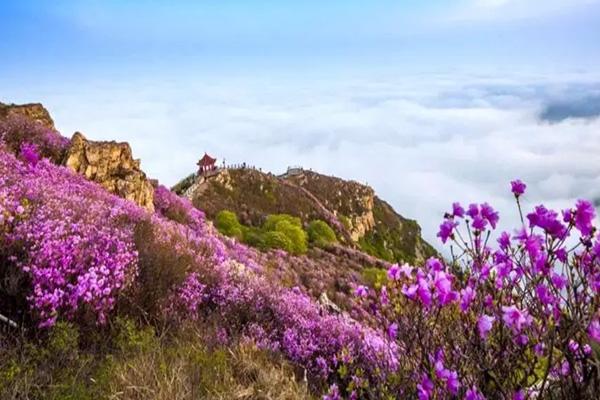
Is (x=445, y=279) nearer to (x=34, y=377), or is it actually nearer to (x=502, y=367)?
(x=502, y=367)

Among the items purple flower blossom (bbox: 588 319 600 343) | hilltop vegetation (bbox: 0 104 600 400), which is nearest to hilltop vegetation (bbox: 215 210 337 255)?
hilltop vegetation (bbox: 0 104 600 400)

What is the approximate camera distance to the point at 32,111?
59.7 ft

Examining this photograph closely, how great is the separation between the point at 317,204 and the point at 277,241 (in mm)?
43244

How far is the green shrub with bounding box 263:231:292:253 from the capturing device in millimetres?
21953

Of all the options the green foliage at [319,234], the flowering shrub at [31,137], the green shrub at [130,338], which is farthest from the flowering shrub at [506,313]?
the green foliage at [319,234]

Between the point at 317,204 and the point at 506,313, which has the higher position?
the point at 317,204

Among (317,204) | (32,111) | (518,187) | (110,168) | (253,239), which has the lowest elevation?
(253,239)

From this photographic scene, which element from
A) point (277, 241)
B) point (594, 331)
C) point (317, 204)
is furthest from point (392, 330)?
point (317, 204)

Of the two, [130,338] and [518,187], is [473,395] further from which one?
[130,338]

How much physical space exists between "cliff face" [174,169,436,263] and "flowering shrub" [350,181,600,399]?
2653 centimetres

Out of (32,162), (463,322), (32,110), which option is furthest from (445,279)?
(32,110)

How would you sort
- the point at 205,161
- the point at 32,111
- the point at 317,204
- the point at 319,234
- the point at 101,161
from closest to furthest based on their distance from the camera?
the point at 101,161, the point at 32,111, the point at 319,234, the point at 205,161, the point at 317,204

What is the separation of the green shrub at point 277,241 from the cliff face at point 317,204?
26.9ft

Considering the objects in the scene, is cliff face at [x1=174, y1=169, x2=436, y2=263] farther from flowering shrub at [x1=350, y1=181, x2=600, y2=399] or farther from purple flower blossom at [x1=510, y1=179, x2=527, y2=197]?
purple flower blossom at [x1=510, y1=179, x2=527, y2=197]
